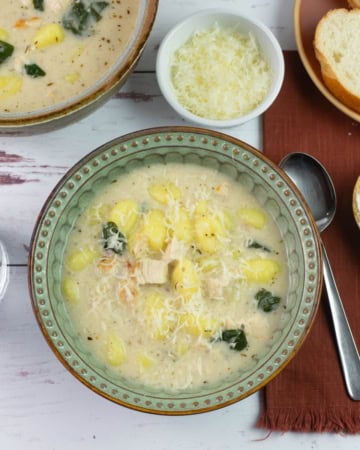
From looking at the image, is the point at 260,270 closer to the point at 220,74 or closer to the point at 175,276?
the point at 175,276

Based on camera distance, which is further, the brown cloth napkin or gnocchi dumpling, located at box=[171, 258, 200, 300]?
the brown cloth napkin

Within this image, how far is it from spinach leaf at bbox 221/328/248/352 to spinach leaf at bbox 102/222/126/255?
0.33 metres

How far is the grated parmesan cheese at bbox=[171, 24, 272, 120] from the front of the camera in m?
1.96

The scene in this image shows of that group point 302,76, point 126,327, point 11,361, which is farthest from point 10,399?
point 302,76

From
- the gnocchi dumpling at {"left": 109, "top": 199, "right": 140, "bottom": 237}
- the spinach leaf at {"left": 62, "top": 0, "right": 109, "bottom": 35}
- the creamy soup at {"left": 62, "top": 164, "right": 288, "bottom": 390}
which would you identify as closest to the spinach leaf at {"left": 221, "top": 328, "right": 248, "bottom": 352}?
the creamy soup at {"left": 62, "top": 164, "right": 288, "bottom": 390}

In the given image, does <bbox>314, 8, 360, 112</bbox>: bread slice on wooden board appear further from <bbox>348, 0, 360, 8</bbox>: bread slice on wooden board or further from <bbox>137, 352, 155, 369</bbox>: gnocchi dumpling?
<bbox>137, 352, 155, 369</bbox>: gnocchi dumpling

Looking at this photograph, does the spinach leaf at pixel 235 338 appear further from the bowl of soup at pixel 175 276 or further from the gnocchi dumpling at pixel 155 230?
the gnocchi dumpling at pixel 155 230

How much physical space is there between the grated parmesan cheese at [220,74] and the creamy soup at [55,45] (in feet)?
0.70

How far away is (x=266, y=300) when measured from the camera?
5.87 feet

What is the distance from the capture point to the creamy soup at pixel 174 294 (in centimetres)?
175

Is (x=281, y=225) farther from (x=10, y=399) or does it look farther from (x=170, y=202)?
(x=10, y=399)

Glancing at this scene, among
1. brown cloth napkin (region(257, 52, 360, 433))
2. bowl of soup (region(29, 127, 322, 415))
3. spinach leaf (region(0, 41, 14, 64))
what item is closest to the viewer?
bowl of soup (region(29, 127, 322, 415))

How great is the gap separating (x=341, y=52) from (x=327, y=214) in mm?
483

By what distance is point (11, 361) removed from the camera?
1950 millimetres
